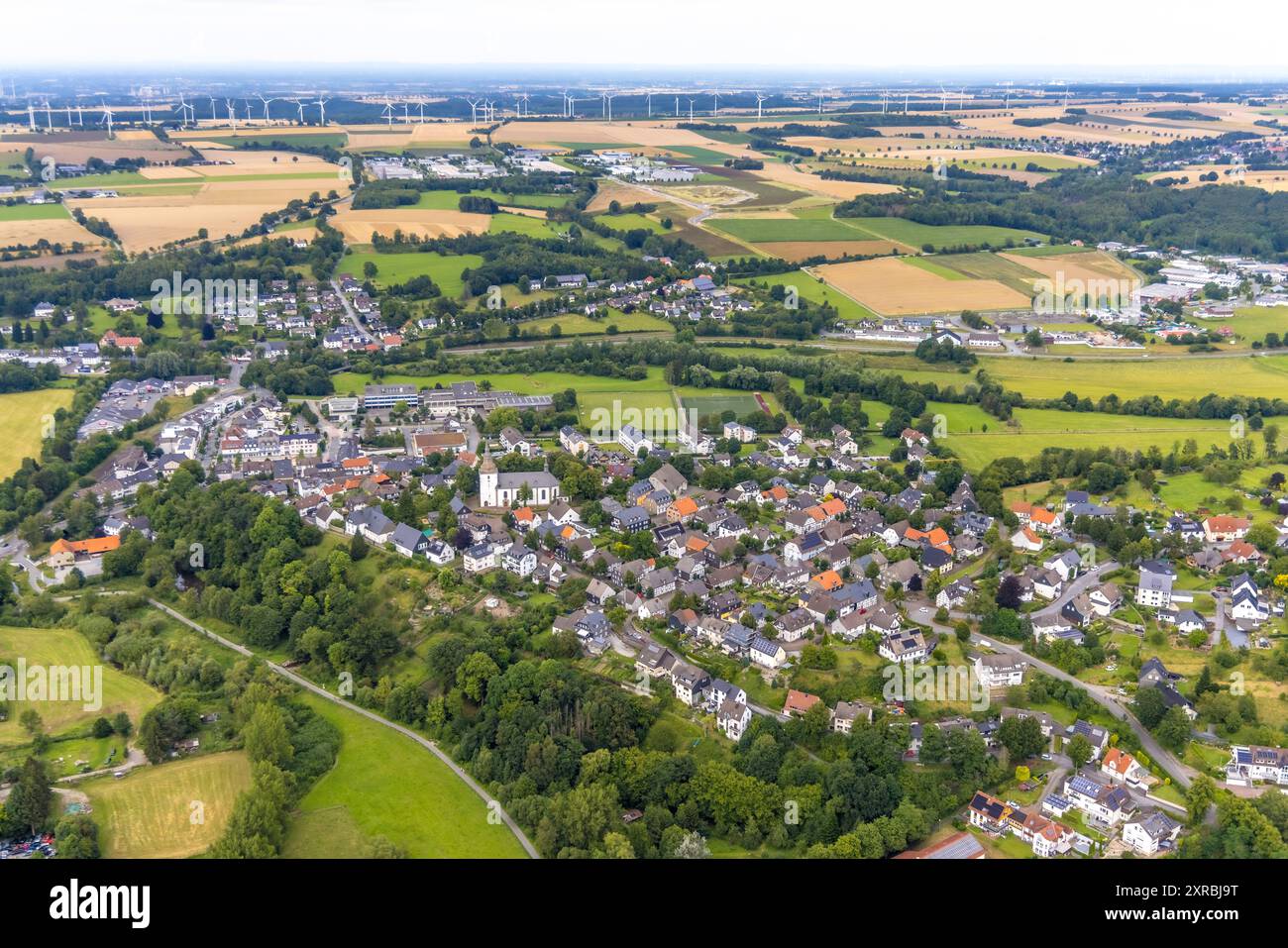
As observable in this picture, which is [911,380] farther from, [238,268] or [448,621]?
[238,268]

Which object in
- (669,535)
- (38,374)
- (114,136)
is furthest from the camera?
(114,136)

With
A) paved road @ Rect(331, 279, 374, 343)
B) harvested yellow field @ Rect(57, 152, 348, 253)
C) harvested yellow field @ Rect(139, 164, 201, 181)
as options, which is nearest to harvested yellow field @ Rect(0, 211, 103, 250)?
harvested yellow field @ Rect(57, 152, 348, 253)

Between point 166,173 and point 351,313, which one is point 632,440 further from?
point 166,173

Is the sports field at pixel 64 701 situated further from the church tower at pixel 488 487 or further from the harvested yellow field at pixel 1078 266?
the harvested yellow field at pixel 1078 266

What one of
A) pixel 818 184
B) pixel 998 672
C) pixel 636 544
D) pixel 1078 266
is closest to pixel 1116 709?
pixel 998 672

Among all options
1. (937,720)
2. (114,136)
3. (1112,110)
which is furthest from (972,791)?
(1112,110)

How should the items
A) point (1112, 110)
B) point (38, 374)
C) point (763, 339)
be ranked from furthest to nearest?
point (1112, 110)
point (763, 339)
point (38, 374)

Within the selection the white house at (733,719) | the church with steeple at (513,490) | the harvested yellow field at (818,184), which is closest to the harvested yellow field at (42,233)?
the church with steeple at (513,490)

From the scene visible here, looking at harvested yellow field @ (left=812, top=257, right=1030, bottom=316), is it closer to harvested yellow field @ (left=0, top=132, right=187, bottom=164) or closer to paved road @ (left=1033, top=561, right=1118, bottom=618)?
paved road @ (left=1033, top=561, right=1118, bottom=618)
